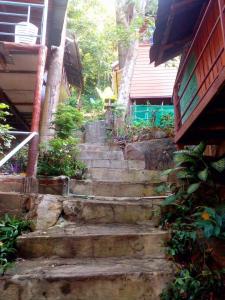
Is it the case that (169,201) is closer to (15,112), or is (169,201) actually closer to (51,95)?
(51,95)

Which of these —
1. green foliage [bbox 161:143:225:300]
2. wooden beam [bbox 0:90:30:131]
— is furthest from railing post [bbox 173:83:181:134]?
wooden beam [bbox 0:90:30:131]

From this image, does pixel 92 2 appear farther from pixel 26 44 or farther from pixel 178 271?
pixel 178 271

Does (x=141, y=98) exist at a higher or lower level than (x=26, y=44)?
higher

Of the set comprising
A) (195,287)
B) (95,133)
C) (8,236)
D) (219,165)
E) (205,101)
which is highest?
(95,133)

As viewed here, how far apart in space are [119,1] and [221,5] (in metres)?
11.0

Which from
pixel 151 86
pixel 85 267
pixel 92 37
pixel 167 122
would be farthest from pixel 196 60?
pixel 92 37

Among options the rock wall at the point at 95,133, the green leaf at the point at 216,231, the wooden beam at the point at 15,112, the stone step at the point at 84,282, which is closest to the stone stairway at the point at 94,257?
the stone step at the point at 84,282

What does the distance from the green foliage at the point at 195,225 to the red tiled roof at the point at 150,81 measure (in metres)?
9.56

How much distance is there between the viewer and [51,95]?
691cm

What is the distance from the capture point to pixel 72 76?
1178 centimetres

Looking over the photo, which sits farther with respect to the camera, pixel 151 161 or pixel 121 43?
pixel 121 43

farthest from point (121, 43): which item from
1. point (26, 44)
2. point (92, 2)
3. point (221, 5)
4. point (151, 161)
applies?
point (221, 5)

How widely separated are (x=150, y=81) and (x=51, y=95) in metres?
7.77

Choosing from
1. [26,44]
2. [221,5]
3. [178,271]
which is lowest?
[178,271]
